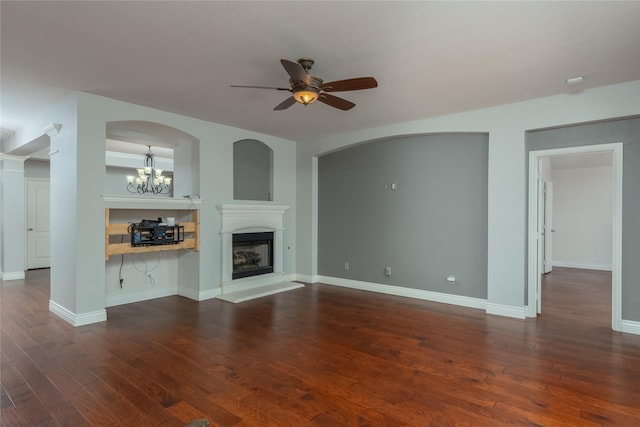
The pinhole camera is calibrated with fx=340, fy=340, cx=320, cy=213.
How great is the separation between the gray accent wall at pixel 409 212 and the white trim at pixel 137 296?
277 centimetres

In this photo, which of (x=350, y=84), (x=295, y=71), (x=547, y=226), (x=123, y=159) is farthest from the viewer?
(x=123, y=159)

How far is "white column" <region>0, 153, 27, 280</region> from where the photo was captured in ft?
21.9

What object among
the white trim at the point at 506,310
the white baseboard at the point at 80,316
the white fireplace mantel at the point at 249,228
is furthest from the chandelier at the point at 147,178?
the white trim at the point at 506,310

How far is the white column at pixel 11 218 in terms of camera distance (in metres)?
6.67

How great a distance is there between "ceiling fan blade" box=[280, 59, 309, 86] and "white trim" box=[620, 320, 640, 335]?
4.34 meters

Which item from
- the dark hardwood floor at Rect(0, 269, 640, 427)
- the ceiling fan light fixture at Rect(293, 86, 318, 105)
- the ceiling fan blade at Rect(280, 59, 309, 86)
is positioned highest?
the ceiling fan blade at Rect(280, 59, 309, 86)

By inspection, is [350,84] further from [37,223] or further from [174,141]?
[37,223]

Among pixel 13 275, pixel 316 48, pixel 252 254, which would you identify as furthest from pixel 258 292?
pixel 13 275

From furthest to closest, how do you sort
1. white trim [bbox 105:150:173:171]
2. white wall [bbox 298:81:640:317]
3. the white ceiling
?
white trim [bbox 105:150:173:171]
white wall [bbox 298:81:640:317]
the white ceiling

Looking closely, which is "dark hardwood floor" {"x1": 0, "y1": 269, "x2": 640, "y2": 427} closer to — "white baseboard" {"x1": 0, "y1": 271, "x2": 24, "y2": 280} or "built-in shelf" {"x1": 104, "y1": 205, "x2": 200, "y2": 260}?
"built-in shelf" {"x1": 104, "y1": 205, "x2": 200, "y2": 260}

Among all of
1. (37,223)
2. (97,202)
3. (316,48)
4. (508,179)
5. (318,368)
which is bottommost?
(318,368)

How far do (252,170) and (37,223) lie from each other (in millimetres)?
5838

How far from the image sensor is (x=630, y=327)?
379 centimetres

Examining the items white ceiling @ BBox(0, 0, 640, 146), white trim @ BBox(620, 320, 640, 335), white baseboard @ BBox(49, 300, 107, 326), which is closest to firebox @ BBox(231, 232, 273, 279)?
white baseboard @ BBox(49, 300, 107, 326)
